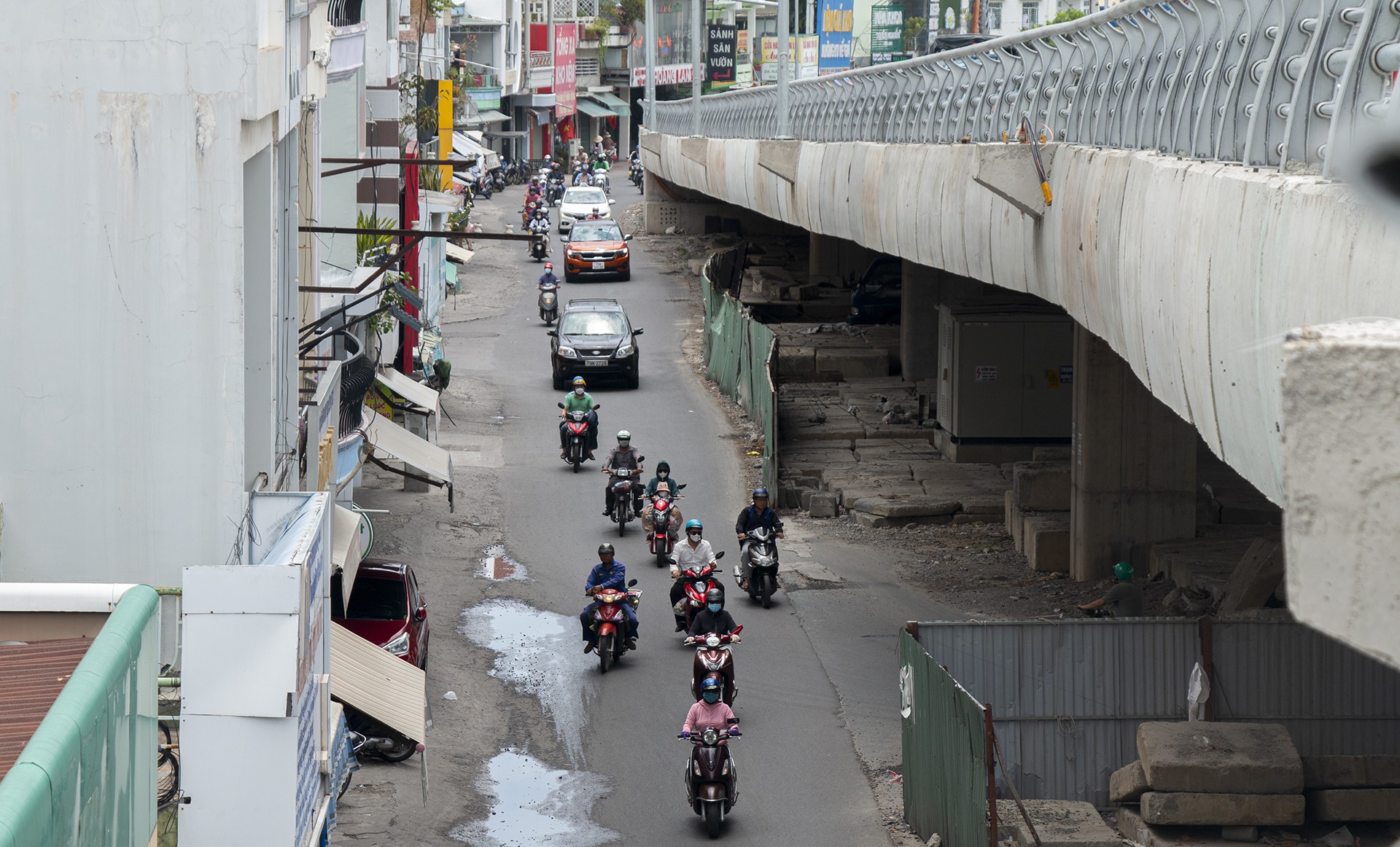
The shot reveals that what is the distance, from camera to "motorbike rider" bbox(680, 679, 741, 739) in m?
12.5

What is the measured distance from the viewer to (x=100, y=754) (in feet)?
16.3

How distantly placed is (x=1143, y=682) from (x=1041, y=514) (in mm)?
8567

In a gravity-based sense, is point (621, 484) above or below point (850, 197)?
below

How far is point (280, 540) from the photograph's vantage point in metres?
9.77

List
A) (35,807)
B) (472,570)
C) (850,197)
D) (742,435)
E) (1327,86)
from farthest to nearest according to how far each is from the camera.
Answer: (742,435) < (850,197) < (472,570) < (1327,86) < (35,807)

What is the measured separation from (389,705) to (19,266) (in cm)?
521

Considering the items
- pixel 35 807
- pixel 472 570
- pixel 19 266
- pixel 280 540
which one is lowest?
pixel 472 570

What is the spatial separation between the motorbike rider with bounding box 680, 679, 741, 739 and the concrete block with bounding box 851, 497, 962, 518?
9717 millimetres

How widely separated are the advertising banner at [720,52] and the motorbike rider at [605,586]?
4000 centimetres

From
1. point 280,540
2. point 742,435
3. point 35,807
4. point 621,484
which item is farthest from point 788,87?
point 35,807

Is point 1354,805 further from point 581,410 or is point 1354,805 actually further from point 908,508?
point 581,410

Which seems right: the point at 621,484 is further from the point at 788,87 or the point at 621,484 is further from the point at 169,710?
the point at 169,710

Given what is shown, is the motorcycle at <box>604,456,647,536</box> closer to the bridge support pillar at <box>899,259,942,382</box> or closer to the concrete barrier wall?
the concrete barrier wall

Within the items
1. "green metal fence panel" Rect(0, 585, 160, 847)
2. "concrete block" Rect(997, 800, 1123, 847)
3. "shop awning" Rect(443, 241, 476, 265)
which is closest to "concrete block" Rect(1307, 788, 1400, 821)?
"concrete block" Rect(997, 800, 1123, 847)
